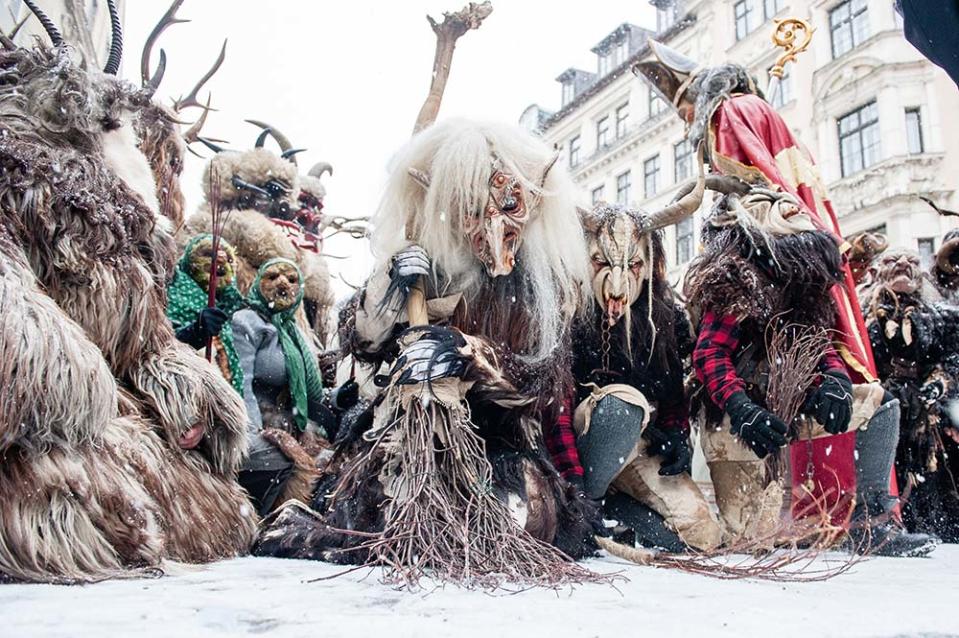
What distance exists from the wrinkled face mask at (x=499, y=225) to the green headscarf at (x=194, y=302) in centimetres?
146

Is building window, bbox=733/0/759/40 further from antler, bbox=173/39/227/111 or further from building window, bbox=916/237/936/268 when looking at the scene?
antler, bbox=173/39/227/111

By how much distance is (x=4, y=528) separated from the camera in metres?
1.68

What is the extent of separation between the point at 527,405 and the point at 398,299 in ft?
1.90

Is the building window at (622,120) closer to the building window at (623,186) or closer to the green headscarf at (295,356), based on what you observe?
the building window at (623,186)

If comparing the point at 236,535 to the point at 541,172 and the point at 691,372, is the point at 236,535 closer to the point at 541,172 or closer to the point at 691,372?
the point at 541,172

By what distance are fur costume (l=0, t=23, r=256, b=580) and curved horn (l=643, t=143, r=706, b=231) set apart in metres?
1.78

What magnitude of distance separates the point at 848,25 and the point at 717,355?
17.3m

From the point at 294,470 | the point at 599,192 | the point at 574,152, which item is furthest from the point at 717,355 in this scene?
the point at 574,152

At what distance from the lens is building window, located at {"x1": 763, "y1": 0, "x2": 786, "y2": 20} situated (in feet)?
61.9

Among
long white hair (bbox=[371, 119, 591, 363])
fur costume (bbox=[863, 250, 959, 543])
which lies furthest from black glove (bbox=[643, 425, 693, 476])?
fur costume (bbox=[863, 250, 959, 543])

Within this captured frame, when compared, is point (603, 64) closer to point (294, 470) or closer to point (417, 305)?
point (294, 470)

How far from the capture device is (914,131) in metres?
15.6

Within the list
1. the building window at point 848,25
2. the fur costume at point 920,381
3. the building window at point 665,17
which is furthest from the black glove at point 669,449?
the building window at point 665,17

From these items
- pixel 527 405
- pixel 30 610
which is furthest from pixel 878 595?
pixel 30 610
